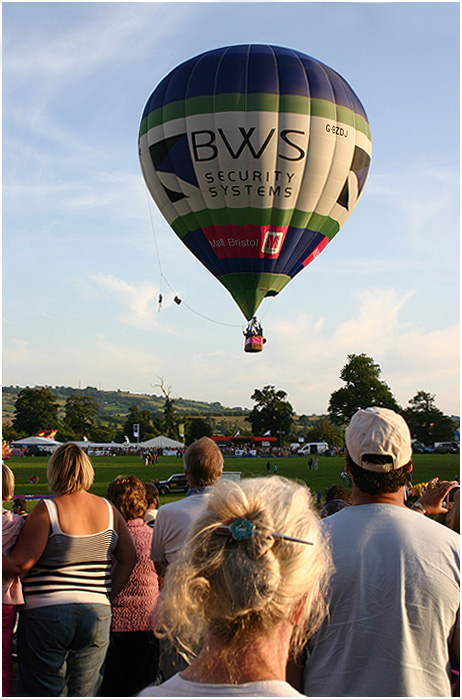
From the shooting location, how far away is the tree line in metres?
64.4

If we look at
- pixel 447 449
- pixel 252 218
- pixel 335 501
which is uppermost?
pixel 252 218

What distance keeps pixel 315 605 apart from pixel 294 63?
51.5ft

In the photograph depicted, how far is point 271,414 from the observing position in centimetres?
8038

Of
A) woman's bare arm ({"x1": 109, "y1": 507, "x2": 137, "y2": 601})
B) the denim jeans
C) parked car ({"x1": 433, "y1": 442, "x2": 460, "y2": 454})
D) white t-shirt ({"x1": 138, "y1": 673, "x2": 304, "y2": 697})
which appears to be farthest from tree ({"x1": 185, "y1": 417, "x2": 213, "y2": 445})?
white t-shirt ({"x1": 138, "y1": 673, "x2": 304, "y2": 697})

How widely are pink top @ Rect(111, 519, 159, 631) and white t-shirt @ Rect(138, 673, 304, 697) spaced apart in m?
2.01

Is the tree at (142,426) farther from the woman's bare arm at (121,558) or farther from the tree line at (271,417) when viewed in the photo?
the woman's bare arm at (121,558)

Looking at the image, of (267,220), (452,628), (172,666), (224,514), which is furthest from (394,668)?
(267,220)

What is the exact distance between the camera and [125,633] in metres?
3.17

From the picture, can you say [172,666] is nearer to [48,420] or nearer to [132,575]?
[132,575]

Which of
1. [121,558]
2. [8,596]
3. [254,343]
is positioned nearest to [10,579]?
[8,596]

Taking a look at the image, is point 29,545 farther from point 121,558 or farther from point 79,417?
point 79,417

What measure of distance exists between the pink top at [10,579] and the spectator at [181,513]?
0.64 meters

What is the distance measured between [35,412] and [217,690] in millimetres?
86784

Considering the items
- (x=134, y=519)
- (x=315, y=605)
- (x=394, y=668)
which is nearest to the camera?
(x=315, y=605)
